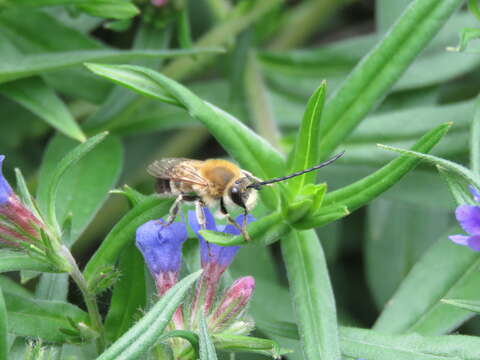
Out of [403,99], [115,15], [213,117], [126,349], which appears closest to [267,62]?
[403,99]

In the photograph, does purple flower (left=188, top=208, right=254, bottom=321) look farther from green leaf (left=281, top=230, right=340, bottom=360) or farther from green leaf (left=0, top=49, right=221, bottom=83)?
green leaf (left=0, top=49, right=221, bottom=83)

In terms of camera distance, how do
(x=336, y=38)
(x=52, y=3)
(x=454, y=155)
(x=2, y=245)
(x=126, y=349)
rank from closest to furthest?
(x=126, y=349)
(x=2, y=245)
(x=52, y=3)
(x=454, y=155)
(x=336, y=38)

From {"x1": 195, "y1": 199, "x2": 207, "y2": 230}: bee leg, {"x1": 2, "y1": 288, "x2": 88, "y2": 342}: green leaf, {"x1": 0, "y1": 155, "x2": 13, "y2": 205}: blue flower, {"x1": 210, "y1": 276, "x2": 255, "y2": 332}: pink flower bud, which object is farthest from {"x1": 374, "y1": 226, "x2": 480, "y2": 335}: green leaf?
{"x1": 0, "y1": 155, "x2": 13, "y2": 205}: blue flower

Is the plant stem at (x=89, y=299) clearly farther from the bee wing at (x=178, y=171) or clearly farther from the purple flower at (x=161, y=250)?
the bee wing at (x=178, y=171)

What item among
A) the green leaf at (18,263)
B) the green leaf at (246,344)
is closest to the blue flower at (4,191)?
the green leaf at (18,263)

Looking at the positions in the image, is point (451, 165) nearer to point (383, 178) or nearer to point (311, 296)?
point (383, 178)

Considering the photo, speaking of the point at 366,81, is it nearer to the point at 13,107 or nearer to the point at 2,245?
the point at 2,245

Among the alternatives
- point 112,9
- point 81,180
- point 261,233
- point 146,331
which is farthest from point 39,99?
point 146,331
